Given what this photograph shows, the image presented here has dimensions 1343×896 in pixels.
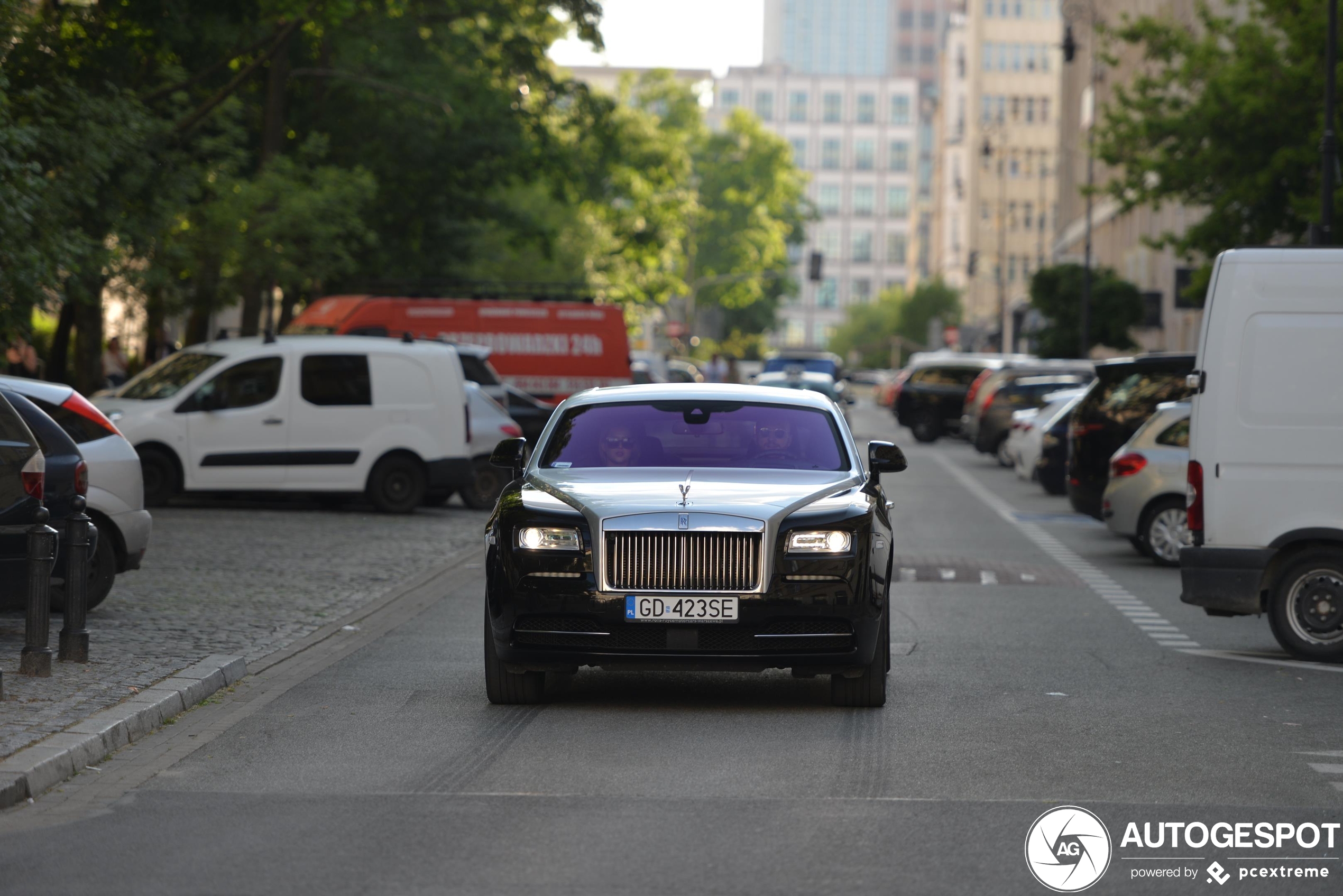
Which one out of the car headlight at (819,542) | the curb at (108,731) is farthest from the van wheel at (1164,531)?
the curb at (108,731)

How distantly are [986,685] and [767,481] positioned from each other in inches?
63.2

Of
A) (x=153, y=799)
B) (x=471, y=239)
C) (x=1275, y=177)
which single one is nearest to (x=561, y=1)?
(x=471, y=239)

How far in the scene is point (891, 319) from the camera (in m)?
158

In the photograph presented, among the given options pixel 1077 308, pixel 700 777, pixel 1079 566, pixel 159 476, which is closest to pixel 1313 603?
pixel 700 777

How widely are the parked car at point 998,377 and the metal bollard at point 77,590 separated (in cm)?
2731

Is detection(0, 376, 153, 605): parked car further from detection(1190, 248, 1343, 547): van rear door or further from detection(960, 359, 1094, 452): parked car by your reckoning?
detection(960, 359, 1094, 452): parked car

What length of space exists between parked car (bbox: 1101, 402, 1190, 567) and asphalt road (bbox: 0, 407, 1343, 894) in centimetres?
532

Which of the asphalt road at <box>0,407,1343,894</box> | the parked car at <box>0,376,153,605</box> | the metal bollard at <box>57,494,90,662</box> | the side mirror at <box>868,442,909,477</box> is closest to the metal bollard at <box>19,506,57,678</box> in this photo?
the metal bollard at <box>57,494,90,662</box>

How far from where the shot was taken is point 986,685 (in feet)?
33.7

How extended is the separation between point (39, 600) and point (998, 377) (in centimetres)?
2952

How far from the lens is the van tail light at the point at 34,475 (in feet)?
34.0

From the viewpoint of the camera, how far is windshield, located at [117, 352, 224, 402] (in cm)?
2177

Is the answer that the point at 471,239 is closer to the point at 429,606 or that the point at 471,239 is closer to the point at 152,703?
the point at 429,606

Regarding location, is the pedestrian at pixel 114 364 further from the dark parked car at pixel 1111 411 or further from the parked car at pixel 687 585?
the parked car at pixel 687 585
